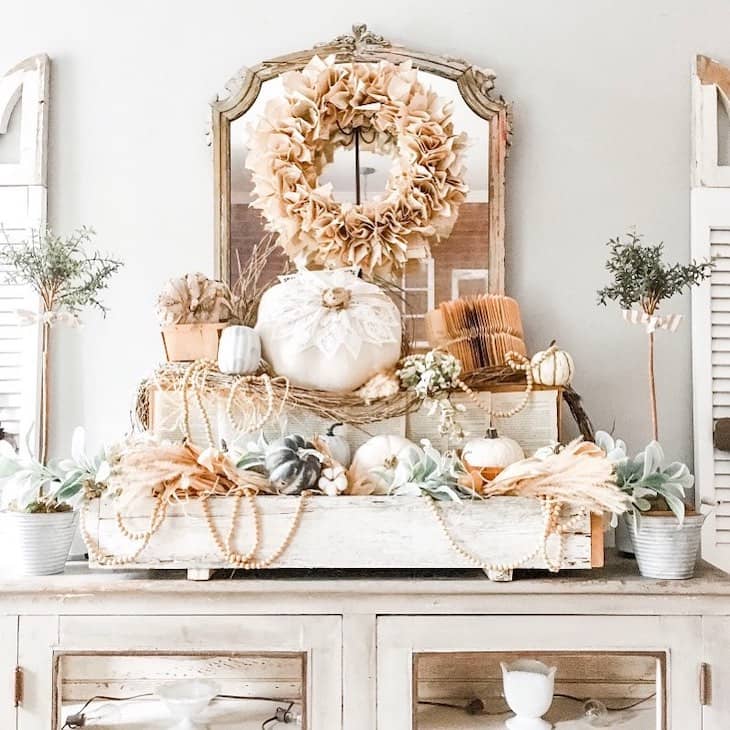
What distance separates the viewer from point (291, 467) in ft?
4.85

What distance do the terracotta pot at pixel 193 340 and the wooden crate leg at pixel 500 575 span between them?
660 mm

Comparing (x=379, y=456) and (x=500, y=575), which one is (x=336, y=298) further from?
(x=500, y=575)

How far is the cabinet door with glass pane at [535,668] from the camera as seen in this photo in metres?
1.45

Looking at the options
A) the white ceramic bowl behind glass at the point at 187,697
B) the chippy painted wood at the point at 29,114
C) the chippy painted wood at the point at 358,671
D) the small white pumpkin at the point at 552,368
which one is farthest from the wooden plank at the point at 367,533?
the chippy painted wood at the point at 29,114

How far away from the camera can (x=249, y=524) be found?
1462mm

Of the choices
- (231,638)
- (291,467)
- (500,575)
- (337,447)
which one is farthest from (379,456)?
(231,638)

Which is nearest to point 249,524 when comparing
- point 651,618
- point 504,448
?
point 504,448

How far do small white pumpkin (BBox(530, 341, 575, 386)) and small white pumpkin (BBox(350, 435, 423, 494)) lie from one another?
0.94 ft

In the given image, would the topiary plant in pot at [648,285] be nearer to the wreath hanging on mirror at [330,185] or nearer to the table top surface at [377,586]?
the table top surface at [377,586]

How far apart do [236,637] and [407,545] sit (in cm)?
33

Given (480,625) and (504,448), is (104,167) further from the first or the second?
(480,625)

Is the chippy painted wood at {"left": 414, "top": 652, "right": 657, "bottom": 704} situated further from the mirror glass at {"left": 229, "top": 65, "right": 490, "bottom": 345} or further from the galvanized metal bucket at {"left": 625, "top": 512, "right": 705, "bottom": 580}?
the mirror glass at {"left": 229, "top": 65, "right": 490, "bottom": 345}

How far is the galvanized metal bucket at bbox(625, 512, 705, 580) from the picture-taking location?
1.51 metres

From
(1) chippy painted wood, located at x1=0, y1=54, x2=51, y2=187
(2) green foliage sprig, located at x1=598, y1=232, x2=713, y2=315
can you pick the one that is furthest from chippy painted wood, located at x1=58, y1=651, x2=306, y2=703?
(1) chippy painted wood, located at x1=0, y1=54, x2=51, y2=187
